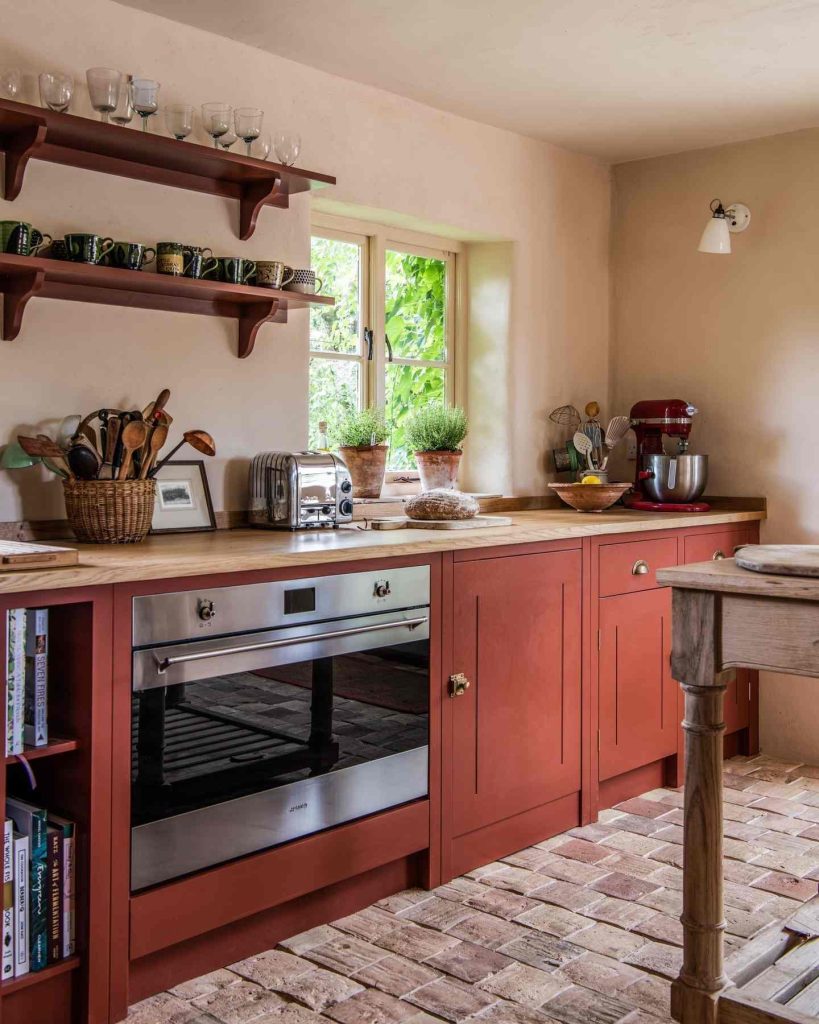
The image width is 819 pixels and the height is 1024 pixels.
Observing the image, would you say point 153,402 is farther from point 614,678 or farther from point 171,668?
point 614,678

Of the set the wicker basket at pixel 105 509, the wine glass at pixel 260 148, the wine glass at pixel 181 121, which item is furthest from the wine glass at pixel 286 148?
the wicker basket at pixel 105 509

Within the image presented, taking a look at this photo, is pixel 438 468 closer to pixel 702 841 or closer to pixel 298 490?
pixel 298 490

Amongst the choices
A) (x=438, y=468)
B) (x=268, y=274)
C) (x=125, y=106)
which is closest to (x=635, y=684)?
(x=438, y=468)

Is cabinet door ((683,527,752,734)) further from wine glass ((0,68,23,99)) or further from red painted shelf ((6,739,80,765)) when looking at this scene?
wine glass ((0,68,23,99))

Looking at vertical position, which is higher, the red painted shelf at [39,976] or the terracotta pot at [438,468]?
the terracotta pot at [438,468]

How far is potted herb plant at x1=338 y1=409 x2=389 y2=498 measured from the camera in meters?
3.51

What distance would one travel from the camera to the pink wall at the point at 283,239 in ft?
8.67

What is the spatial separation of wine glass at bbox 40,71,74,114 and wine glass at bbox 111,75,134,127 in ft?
0.42

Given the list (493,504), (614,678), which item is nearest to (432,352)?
(493,504)

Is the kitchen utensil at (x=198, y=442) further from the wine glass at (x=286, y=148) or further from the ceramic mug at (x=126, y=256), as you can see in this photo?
the wine glass at (x=286, y=148)

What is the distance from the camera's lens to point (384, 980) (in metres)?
2.29

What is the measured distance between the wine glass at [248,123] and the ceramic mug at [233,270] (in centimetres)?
33

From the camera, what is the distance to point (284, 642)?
2.38 meters

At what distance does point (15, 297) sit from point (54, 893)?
1.38 meters
